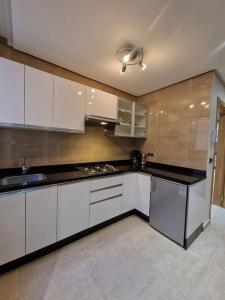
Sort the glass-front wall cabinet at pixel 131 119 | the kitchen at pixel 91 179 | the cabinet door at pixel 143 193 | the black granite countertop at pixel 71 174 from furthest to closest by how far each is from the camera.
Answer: the glass-front wall cabinet at pixel 131 119 → the cabinet door at pixel 143 193 → the black granite countertop at pixel 71 174 → the kitchen at pixel 91 179

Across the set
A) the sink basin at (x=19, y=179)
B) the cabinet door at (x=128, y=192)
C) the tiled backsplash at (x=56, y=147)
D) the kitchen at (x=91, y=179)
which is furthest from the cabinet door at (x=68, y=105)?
the cabinet door at (x=128, y=192)

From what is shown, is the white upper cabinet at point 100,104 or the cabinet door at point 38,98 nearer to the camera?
the cabinet door at point 38,98

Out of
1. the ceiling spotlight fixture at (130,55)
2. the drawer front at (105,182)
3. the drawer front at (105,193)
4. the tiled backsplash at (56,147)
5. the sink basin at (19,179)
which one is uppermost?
the ceiling spotlight fixture at (130,55)

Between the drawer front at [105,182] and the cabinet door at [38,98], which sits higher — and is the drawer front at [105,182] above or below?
below

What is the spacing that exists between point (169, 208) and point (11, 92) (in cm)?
237

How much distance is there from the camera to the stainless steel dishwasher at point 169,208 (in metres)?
1.81

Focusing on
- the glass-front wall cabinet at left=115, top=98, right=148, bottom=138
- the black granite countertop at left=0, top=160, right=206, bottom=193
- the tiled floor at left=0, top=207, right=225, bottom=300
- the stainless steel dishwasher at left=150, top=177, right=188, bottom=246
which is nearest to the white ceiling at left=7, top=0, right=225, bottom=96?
the glass-front wall cabinet at left=115, top=98, right=148, bottom=138

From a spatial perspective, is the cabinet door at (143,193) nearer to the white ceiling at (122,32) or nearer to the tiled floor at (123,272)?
the tiled floor at (123,272)

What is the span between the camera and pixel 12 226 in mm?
1356

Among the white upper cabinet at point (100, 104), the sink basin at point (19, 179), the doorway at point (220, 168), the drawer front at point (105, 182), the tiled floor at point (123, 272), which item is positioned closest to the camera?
the tiled floor at point (123, 272)

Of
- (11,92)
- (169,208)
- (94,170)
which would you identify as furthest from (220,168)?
(11,92)

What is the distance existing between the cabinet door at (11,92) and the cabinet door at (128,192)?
1.67 metres

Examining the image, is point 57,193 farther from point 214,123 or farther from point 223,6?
point 214,123

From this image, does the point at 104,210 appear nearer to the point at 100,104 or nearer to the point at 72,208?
the point at 72,208
